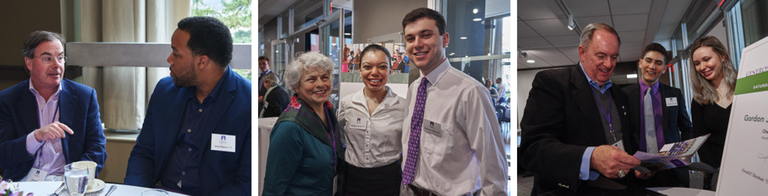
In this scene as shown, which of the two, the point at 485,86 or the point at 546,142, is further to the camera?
the point at 546,142

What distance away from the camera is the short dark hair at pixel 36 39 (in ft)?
8.22

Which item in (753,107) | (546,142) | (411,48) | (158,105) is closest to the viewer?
(753,107)

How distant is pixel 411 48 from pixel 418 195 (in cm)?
71

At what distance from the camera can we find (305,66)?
2.32 meters

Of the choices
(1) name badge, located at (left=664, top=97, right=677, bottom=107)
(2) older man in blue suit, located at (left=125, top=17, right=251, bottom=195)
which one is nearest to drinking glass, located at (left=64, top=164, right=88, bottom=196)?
(2) older man in blue suit, located at (left=125, top=17, right=251, bottom=195)

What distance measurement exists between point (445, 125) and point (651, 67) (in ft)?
3.59

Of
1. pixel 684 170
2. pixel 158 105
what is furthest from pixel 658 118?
pixel 158 105

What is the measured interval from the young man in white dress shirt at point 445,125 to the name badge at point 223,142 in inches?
38.8

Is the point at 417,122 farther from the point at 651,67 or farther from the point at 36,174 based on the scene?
the point at 36,174

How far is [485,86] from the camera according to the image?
2.18 metres

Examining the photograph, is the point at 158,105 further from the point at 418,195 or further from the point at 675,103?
the point at 675,103

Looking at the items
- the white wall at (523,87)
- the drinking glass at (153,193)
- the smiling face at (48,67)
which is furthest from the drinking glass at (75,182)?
the white wall at (523,87)

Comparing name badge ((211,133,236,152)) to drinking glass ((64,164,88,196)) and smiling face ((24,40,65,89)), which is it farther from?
smiling face ((24,40,65,89))

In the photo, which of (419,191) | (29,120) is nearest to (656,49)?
(419,191)
